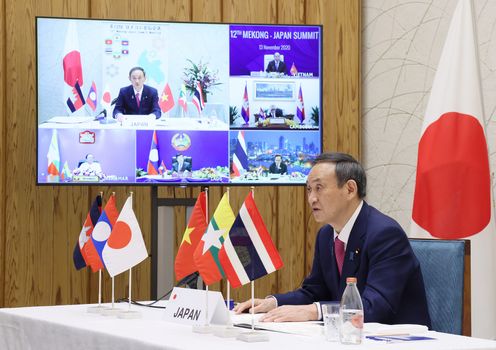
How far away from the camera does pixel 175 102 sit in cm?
500

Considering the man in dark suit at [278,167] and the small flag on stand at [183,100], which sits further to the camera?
the man in dark suit at [278,167]

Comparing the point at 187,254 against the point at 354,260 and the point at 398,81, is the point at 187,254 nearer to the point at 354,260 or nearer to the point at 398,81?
the point at 354,260

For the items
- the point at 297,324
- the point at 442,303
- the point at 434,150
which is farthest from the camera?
the point at 434,150

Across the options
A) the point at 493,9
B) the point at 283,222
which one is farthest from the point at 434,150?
the point at 283,222

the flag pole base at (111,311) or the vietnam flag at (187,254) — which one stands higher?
the vietnam flag at (187,254)

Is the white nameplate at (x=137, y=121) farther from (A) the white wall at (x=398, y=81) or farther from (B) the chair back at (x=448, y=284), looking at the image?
(B) the chair back at (x=448, y=284)

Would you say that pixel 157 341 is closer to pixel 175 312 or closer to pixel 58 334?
pixel 175 312

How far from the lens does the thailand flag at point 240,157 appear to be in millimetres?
5078

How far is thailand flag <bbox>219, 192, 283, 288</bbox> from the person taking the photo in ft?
8.70

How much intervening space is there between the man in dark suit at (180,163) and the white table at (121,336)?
1.51m

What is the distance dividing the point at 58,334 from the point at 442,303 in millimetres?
1369

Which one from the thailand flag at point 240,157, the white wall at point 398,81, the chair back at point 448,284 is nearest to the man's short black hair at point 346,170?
the chair back at point 448,284

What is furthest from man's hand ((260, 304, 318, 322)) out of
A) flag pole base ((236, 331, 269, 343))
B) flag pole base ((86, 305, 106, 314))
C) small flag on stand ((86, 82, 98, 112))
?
small flag on stand ((86, 82, 98, 112))

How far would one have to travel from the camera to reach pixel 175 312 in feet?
9.72
